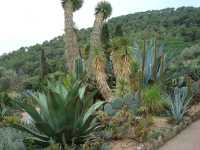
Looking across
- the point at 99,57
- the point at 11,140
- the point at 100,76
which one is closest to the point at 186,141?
the point at 11,140

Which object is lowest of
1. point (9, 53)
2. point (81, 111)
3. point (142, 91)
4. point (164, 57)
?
point (81, 111)

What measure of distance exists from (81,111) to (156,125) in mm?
3069

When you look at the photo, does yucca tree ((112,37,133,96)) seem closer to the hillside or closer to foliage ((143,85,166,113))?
foliage ((143,85,166,113))

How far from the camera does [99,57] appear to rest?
12344 millimetres

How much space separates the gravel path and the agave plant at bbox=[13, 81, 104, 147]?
6.36 feet

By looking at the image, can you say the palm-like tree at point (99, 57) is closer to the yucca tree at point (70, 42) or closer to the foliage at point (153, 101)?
the yucca tree at point (70, 42)

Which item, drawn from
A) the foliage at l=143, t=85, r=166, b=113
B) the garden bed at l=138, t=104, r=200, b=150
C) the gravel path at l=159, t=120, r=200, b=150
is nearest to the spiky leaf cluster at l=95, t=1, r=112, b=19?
the foliage at l=143, t=85, r=166, b=113

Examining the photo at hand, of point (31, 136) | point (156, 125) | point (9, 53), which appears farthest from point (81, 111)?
point (9, 53)

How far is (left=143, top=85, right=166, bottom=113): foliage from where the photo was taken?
11107mm

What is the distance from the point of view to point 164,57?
552 inches

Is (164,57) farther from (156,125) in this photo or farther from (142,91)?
(156,125)

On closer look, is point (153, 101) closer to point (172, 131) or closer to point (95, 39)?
point (172, 131)

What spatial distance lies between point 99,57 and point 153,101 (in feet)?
7.24

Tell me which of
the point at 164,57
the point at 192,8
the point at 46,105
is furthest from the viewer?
the point at 192,8
